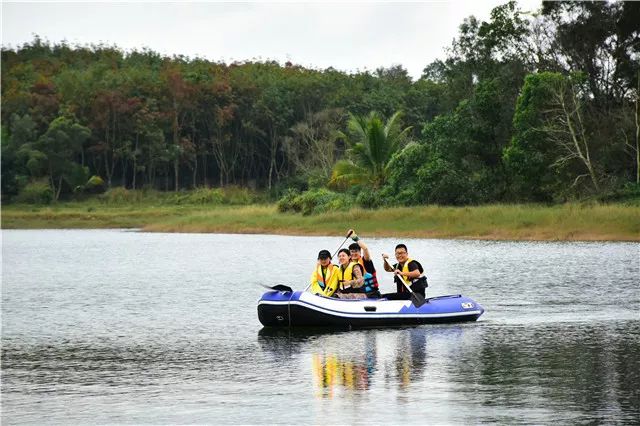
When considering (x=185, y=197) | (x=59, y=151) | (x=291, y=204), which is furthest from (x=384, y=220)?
(x=59, y=151)

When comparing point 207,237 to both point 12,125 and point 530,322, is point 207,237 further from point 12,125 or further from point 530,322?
point 530,322

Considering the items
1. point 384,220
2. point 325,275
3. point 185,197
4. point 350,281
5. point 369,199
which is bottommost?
point 350,281

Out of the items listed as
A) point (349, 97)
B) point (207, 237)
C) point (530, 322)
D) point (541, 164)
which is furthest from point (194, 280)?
point (349, 97)

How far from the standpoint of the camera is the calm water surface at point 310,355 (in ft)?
46.8

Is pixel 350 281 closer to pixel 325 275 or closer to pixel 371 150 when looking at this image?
pixel 325 275

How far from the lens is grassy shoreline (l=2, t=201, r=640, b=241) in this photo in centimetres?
4669

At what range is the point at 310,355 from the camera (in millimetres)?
18984

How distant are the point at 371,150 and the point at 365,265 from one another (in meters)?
36.5

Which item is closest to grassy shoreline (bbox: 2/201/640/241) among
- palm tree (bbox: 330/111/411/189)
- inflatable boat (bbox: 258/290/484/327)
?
palm tree (bbox: 330/111/411/189)

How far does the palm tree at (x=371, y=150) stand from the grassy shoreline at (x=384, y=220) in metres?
3.15

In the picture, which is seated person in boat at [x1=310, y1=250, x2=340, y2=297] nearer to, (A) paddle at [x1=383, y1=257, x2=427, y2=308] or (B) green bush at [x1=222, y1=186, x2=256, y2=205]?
(A) paddle at [x1=383, y1=257, x2=427, y2=308]

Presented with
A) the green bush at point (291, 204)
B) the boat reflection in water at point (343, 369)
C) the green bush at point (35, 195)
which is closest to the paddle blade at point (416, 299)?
the boat reflection in water at point (343, 369)

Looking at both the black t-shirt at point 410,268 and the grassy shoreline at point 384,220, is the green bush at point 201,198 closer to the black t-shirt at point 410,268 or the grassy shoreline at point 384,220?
the grassy shoreline at point 384,220

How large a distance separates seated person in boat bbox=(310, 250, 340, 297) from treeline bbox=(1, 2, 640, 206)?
30125 millimetres
